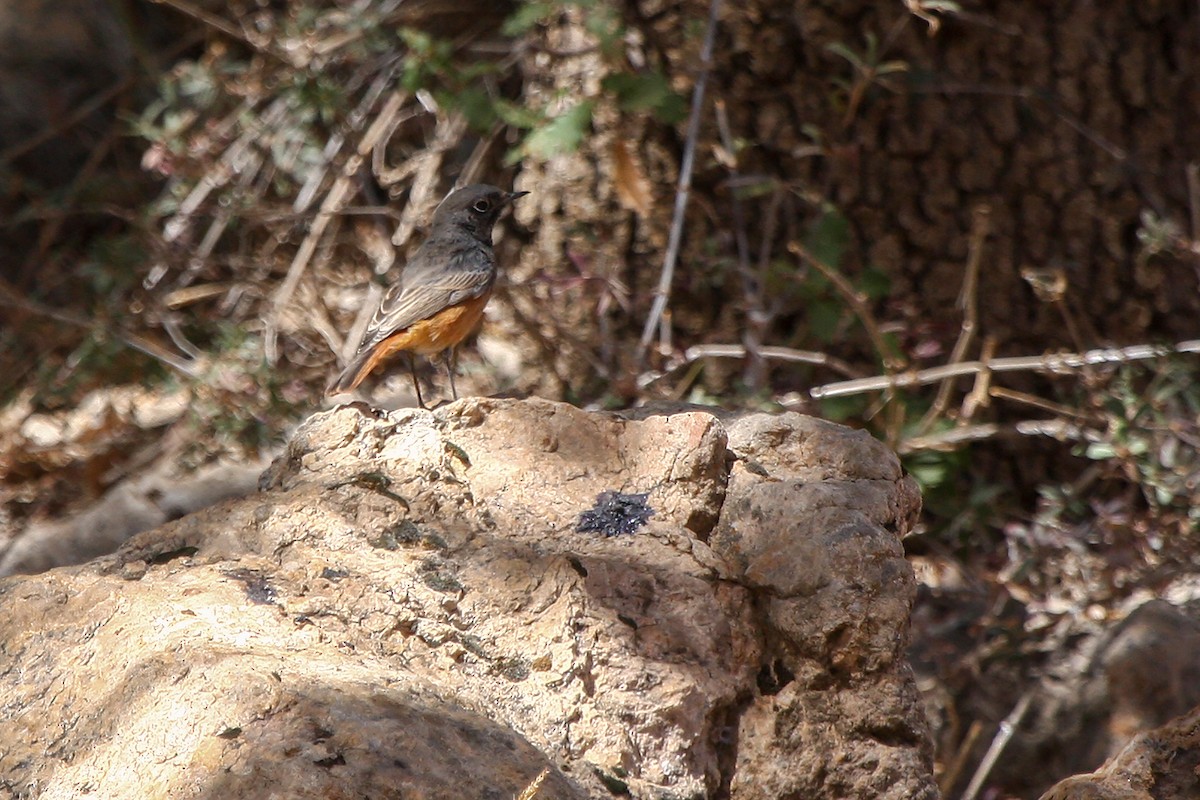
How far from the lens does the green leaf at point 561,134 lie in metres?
5.35

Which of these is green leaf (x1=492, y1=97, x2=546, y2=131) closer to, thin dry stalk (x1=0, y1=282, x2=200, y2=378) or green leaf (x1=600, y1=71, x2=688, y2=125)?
green leaf (x1=600, y1=71, x2=688, y2=125)

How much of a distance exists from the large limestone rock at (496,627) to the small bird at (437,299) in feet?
5.89

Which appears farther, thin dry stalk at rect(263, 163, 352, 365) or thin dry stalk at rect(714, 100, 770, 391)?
thin dry stalk at rect(263, 163, 352, 365)

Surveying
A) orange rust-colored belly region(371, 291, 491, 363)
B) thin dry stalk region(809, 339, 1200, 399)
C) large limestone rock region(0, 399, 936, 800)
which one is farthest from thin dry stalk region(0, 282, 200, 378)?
large limestone rock region(0, 399, 936, 800)

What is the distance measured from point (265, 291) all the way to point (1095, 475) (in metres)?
4.19

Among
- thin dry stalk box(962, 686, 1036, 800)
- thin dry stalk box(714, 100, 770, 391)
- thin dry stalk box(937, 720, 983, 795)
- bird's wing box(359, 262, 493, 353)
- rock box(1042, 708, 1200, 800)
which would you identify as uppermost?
rock box(1042, 708, 1200, 800)

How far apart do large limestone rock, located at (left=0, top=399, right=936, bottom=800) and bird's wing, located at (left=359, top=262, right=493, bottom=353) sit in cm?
185

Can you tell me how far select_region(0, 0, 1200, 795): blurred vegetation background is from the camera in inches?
207

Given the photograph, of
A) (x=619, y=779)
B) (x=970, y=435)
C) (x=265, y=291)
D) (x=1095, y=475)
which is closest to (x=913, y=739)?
(x=619, y=779)

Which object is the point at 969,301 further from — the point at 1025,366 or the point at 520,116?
the point at 520,116

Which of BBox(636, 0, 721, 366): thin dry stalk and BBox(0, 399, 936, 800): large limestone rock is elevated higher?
BBox(0, 399, 936, 800): large limestone rock

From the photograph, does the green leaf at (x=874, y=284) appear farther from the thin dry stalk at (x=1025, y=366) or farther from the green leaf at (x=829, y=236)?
the thin dry stalk at (x=1025, y=366)

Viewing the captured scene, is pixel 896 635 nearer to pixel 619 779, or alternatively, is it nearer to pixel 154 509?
pixel 619 779

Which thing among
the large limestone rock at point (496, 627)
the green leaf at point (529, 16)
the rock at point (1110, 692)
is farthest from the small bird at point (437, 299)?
the rock at point (1110, 692)
